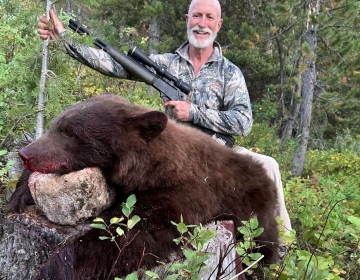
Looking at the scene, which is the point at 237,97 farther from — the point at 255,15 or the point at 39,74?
the point at 255,15

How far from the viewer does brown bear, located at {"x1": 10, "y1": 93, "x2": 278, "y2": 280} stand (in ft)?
7.22

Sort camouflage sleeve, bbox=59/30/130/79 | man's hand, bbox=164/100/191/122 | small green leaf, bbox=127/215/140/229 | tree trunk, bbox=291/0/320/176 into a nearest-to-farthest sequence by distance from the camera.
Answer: small green leaf, bbox=127/215/140/229, camouflage sleeve, bbox=59/30/130/79, man's hand, bbox=164/100/191/122, tree trunk, bbox=291/0/320/176

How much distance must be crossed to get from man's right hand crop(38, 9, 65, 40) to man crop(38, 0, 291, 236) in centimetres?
32

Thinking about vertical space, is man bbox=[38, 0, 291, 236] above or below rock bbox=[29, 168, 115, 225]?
above

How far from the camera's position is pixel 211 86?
15.2ft

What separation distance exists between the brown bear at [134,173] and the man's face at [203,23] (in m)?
1.97

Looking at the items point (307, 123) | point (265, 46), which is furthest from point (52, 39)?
point (265, 46)

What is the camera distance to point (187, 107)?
4234 millimetres

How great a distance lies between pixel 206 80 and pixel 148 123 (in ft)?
7.31

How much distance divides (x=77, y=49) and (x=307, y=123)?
780 centimetres

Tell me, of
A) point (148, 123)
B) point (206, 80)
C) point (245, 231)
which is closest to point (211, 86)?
point (206, 80)

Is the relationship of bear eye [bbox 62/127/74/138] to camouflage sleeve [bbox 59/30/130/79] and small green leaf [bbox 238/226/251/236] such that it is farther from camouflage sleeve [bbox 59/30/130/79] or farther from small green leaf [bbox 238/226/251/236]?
camouflage sleeve [bbox 59/30/130/79]

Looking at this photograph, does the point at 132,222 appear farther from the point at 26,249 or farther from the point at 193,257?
the point at 26,249

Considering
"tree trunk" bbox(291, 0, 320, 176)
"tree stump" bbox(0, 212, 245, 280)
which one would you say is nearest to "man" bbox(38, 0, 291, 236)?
"tree stump" bbox(0, 212, 245, 280)
